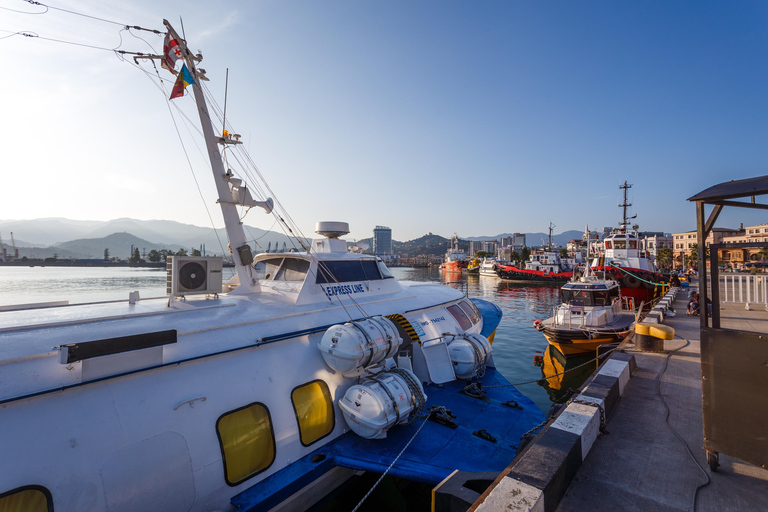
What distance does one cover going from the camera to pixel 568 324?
46.9 ft

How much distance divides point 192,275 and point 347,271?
11.7ft

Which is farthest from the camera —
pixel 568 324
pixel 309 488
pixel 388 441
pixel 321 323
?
pixel 568 324

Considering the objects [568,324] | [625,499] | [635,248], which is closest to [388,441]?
[625,499]

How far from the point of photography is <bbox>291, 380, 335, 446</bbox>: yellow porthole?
211 inches

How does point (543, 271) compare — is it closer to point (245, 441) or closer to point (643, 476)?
point (643, 476)

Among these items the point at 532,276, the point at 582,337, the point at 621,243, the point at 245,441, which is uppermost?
the point at 621,243

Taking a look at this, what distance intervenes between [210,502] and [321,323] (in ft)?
10.2

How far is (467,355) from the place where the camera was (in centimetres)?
856

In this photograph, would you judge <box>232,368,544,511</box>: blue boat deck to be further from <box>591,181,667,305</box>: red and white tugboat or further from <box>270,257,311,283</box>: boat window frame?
<box>591,181,667,305</box>: red and white tugboat

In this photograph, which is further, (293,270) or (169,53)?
(293,270)

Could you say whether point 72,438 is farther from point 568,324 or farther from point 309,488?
point 568,324

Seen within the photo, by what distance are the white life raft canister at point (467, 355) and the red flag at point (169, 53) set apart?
28.2 feet

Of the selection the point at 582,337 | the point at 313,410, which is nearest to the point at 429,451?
the point at 313,410

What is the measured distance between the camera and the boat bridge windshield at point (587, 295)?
52.5 ft
